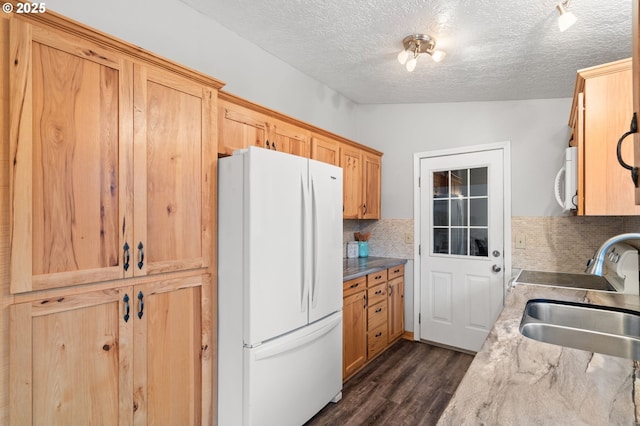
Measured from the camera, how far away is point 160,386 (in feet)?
5.17

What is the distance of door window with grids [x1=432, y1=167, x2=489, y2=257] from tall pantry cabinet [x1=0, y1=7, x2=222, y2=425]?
100.0 inches

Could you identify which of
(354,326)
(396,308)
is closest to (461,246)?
(396,308)

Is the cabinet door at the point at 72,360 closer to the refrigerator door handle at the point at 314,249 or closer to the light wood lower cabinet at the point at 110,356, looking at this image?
the light wood lower cabinet at the point at 110,356

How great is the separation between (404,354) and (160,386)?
245 centimetres

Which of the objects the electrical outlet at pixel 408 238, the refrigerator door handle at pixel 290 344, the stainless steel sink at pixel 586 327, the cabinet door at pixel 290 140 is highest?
the cabinet door at pixel 290 140

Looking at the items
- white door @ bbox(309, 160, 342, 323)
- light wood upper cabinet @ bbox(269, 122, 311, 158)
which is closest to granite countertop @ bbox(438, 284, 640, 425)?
white door @ bbox(309, 160, 342, 323)

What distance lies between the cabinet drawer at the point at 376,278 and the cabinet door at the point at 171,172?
1.68 m

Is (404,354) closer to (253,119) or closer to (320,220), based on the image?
(320,220)

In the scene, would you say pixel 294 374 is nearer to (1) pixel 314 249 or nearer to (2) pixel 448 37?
(1) pixel 314 249

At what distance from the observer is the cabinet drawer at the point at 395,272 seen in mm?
3395

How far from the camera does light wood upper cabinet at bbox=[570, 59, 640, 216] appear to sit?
1.68m

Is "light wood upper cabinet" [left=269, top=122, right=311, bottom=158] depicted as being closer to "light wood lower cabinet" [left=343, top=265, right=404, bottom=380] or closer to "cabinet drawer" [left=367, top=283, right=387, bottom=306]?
"light wood lower cabinet" [left=343, top=265, right=404, bottom=380]

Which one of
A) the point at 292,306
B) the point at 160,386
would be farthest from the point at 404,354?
the point at 160,386

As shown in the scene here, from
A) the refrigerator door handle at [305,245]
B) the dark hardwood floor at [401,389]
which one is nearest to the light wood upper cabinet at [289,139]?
the refrigerator door handle at [305,245]
